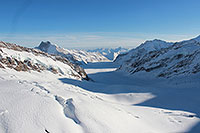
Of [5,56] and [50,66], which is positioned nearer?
[5,56]

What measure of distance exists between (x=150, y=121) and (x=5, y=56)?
1766 centimetres

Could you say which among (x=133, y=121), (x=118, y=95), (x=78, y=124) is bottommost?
(x=118, y=95)

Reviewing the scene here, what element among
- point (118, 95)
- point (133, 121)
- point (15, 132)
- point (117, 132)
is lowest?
point (118, 95)

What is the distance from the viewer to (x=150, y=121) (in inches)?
307

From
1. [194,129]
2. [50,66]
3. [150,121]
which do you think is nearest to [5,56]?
[50,66]

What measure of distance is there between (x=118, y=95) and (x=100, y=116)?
803 cm

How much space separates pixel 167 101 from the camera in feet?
40.2

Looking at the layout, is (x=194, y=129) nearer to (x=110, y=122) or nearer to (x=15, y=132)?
(x=110, y=122)

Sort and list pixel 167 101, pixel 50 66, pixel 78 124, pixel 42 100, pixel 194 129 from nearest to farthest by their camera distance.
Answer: pixel 78 124 → pixel 42 100 → pixel 194 129 → pixel 167 101 → pixel 50 66

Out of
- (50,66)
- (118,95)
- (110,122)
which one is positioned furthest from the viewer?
(50,66)

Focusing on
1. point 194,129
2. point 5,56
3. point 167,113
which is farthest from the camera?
point 5,56

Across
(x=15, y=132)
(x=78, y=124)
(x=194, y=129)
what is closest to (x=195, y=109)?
(x=194, y=129)

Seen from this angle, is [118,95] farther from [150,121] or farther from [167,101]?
[150,121]

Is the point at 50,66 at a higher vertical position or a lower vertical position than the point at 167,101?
higher
